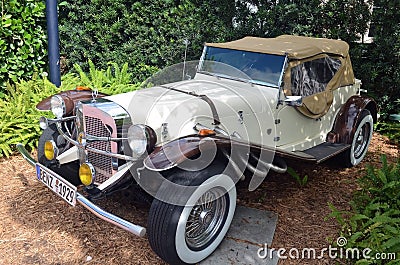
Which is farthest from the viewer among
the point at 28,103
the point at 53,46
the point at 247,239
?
the point at 53,46

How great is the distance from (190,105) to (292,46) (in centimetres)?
155

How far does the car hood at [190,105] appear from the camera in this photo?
10.8ft

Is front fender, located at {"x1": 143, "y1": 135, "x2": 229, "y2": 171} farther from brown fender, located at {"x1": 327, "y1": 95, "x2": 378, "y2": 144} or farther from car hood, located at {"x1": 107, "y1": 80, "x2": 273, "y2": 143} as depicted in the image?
brown fender, located at {"x1": 327, "y1": 95, "x2": 378, "y2": 144}

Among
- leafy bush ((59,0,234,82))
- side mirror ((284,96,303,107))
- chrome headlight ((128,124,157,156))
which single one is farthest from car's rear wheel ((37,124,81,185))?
leafy bush ((59,0,234,82))

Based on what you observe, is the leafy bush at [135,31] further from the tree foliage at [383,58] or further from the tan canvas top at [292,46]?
the tree foliage at [383,58]

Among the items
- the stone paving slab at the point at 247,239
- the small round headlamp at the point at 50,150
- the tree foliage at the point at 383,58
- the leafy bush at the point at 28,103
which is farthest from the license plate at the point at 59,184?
the tree foliage at the point at 383,58

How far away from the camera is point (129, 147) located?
10.4ft

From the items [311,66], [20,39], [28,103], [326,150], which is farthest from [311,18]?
[20,39]

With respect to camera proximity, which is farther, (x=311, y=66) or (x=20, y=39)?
(x=20, y=39)

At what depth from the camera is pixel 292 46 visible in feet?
14.0

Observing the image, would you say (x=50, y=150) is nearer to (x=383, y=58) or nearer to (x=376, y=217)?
(x=376, y=217)

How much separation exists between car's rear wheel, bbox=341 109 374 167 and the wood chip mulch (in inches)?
7.3

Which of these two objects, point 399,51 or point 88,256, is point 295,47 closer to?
point 399,51

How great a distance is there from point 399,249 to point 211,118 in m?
1.80
